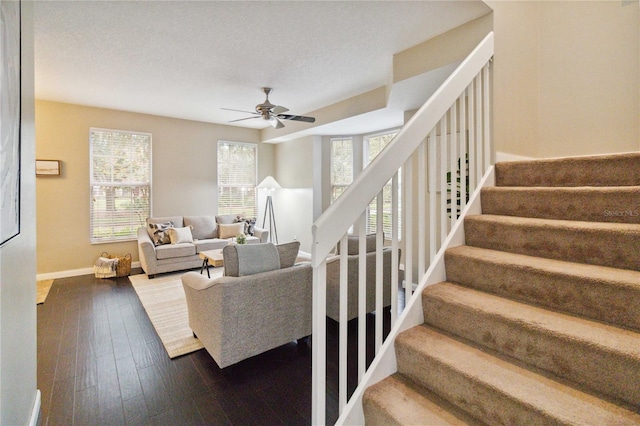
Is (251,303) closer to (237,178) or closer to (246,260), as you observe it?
(246,260)

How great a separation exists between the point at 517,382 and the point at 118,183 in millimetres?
6200

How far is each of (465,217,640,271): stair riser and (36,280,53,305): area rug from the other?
194 inches

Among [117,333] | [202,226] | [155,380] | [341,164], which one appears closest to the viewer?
[155,380]

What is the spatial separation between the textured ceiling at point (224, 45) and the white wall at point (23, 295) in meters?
1.12

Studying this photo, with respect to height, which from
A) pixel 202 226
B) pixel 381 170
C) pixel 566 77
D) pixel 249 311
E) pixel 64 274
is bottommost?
pixel 64 274

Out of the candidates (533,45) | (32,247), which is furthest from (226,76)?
(533,45)

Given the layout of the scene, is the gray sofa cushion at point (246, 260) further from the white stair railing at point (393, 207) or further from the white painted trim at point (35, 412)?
the white painted trim at point (35, 412)

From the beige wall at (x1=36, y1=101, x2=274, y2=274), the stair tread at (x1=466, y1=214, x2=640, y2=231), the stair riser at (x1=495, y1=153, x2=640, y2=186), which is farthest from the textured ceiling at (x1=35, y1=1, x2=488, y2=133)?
the stair tread at (x1=466, y1=214, x2=640, y2=231)

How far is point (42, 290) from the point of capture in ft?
13.9

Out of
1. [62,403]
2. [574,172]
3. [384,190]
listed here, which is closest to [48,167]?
[62,403]

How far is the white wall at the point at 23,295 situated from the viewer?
129 cm

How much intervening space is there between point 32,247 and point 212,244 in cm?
358

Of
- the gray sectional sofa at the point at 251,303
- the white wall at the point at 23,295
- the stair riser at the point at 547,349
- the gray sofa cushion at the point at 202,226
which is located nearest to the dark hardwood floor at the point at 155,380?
the gray sectional sofa at the point at 251,303

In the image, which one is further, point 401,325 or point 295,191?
point 295,191
